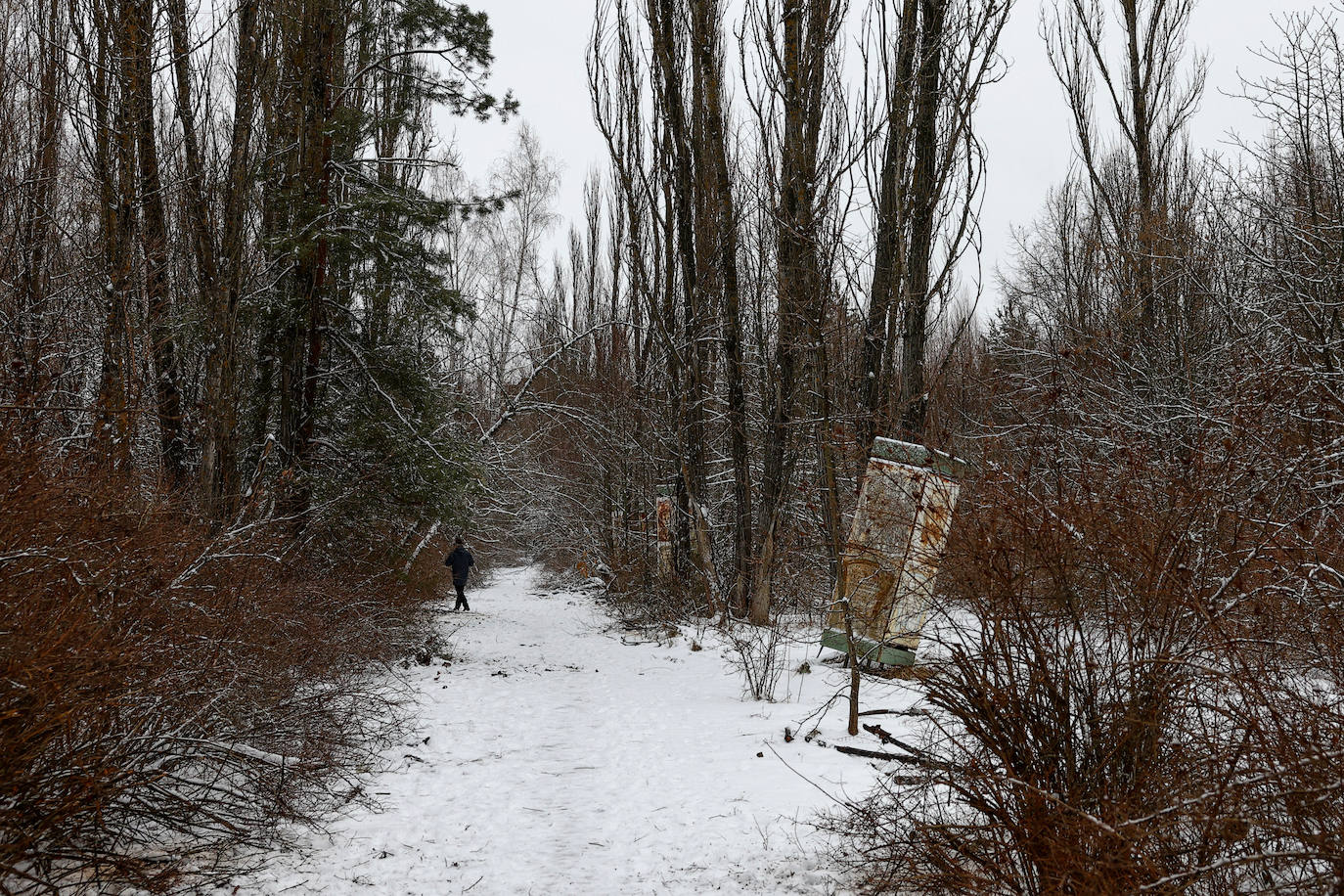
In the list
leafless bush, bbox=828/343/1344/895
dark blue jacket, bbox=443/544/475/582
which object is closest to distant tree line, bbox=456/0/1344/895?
leafless bush, bbox=828/343/1344/895

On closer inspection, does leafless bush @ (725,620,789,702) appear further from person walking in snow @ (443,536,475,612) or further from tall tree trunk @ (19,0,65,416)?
person walking in snow @ (443,536,475,612)

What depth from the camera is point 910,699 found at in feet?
21.4

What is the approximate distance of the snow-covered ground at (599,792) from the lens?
3965 millimetres

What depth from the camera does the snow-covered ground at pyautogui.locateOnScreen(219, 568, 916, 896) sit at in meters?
3.96

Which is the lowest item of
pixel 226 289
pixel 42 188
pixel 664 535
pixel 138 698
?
pixel 664 535

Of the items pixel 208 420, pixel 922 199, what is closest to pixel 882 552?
pixel 922 199

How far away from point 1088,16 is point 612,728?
14.8m

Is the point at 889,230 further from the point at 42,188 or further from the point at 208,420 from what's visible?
the point at 42,188

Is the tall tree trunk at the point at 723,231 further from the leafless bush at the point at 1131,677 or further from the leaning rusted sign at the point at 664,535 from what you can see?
the leafless bush at the point at 1131,677

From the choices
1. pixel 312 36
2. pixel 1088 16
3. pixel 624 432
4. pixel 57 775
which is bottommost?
pixel 57 775

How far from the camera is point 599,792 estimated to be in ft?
17.8

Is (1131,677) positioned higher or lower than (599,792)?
higher

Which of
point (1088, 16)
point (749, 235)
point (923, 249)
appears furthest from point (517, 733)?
point (1088, 16)

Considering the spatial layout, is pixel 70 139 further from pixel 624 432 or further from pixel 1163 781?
pixel 1163 781
